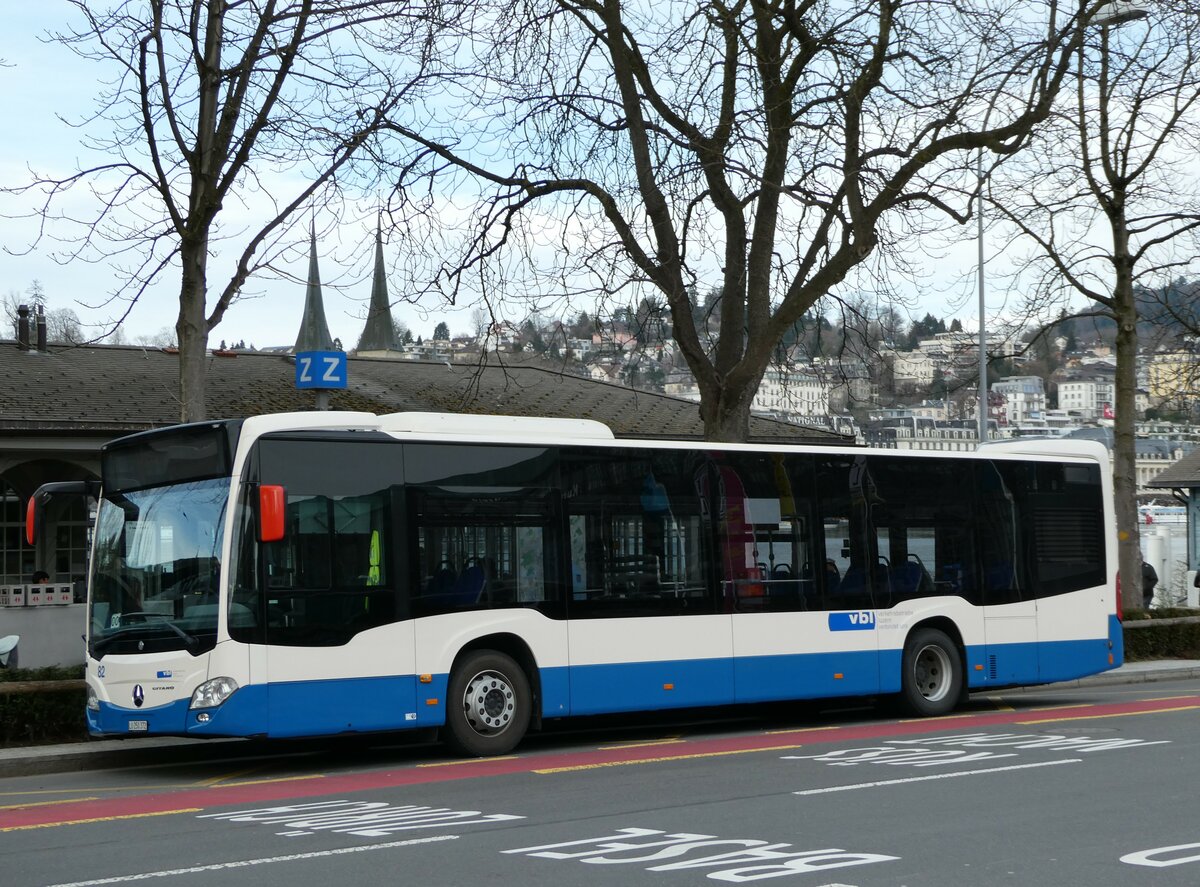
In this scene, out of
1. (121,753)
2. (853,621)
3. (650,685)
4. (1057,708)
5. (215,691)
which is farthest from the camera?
(1057,708)

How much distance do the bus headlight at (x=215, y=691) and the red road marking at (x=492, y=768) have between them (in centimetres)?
68

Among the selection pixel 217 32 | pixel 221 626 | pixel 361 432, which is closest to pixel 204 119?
pixel 217 32

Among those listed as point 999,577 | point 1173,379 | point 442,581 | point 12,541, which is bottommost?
point 999,577

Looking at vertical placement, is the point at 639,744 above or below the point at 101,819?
below

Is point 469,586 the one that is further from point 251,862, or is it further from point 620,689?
point 251,862

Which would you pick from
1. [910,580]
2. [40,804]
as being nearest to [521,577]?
[40,804]

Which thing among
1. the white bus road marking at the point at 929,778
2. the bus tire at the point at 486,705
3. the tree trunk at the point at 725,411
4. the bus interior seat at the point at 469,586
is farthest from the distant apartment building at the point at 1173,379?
the bus interior seat at the point at 469,586

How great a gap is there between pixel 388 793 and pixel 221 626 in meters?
2.12

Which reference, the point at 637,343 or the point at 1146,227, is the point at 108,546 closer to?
the point at 637,343

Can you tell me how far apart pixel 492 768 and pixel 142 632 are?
3086 millimetres

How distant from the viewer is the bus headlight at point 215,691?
12188 millimetres

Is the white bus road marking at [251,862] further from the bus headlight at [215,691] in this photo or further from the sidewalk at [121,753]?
the sidewalk at [121,753]

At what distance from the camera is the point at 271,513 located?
12.1 metres

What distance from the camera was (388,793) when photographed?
11.2m
